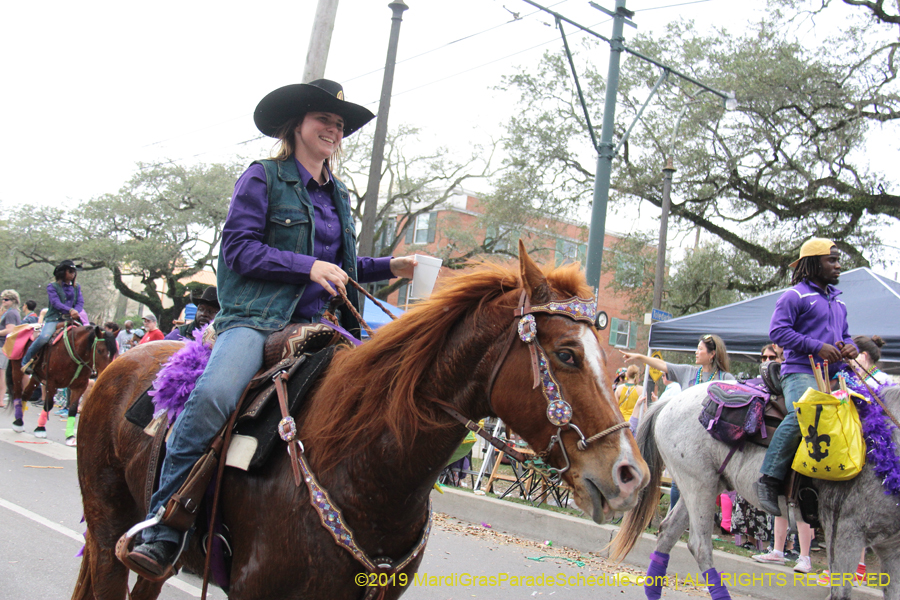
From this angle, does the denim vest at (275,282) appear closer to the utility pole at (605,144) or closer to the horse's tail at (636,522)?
the horse's tail at (636,522)

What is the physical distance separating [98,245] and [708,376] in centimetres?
3147

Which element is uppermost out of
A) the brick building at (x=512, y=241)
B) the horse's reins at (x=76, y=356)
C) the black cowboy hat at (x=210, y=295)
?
the brick building at (x=512, y=241)

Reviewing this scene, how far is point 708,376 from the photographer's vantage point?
752cm

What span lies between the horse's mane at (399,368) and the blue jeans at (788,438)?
11.2ft

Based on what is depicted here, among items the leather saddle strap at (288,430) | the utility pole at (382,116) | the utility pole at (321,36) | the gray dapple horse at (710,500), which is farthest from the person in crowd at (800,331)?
the utility pole at (382,116)

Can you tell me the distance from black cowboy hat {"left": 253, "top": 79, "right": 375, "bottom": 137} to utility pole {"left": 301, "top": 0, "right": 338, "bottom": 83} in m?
5.94

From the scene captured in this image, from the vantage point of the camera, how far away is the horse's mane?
226 centimetres

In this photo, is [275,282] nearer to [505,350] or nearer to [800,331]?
[505,350]

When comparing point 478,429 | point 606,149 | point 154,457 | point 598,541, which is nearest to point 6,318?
point 606,149

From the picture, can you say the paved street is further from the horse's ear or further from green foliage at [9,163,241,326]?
green foliage at [9,163,241,326]

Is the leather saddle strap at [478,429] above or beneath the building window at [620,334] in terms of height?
beneath

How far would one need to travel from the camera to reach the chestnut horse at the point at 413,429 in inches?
80.9

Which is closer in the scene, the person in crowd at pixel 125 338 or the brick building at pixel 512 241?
the person in crowd at pixel 125 338

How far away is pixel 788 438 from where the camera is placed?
4.80 m
